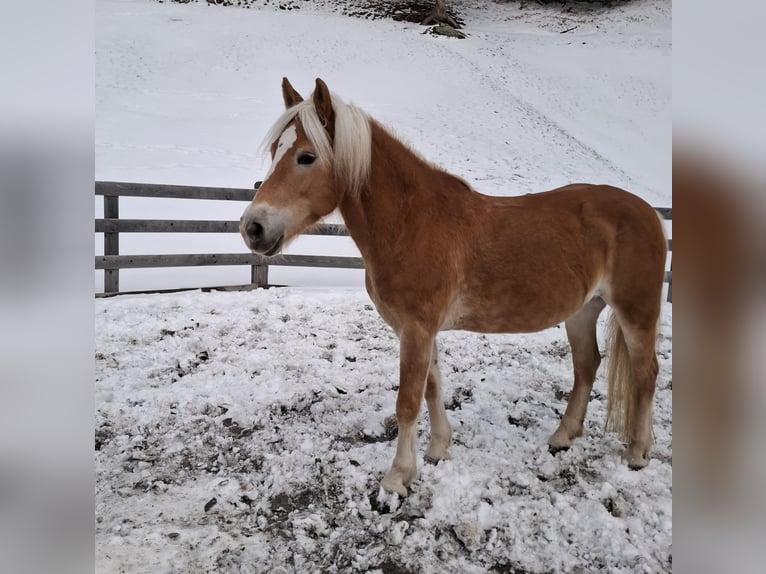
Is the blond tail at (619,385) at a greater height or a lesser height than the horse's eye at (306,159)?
lesser

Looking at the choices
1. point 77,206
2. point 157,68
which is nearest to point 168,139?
point 157,68

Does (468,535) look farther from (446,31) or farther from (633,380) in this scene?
(446,31)

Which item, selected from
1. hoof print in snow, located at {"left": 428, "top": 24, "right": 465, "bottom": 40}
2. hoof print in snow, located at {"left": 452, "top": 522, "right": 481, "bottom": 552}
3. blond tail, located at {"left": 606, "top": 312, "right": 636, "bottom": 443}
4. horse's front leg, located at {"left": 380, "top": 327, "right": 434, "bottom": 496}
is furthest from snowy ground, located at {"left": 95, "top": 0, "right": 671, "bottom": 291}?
hoof print in snow, located at {"left": 452, "top": 522, "right": 481, "bottom": 552}

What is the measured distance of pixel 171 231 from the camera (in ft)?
15.4

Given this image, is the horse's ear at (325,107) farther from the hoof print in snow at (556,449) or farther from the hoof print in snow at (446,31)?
the hoof print in snow at (446,31)

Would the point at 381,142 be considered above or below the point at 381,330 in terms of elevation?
above

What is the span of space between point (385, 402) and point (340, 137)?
1669 mm

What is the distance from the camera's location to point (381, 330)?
388 centimetres

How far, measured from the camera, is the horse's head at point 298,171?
1603 millimetres

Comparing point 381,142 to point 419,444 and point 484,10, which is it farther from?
point 484,10

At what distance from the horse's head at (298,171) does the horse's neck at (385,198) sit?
145 mm

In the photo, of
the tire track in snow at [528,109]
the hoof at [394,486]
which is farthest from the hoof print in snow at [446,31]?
the hoof at [394,486]

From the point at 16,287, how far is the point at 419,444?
2.02m

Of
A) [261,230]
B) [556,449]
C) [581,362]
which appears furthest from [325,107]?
[556,449]
